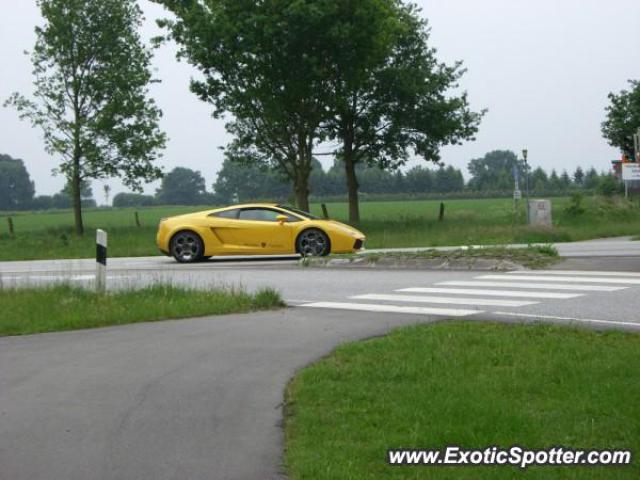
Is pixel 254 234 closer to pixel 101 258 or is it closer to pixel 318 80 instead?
pixel 101 258

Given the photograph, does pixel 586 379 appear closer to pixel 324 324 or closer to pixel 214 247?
pixel 324 324

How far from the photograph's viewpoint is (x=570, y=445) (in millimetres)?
5180

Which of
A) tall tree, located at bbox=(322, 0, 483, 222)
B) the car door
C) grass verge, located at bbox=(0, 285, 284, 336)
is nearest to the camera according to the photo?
grass verge, located at bbox=(0, 285, 284, 336)

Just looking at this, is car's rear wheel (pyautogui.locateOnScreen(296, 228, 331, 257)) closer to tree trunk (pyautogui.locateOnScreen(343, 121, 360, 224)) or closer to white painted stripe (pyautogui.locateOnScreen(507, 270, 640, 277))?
white painted stripe (pyautogui.locateOnScreen(507, 270, 640, 277))

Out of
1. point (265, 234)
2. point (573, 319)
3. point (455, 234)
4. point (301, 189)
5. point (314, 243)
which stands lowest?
point (573, 319)

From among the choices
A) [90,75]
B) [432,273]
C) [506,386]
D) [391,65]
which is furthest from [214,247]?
[90,75]

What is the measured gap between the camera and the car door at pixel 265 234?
19641 mm

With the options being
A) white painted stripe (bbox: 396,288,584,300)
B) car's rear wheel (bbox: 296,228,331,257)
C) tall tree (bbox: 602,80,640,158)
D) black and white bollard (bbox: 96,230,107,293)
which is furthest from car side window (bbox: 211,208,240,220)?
tall tree (bbox: 602,80,640,158)

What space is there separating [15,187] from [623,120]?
90.6 metres

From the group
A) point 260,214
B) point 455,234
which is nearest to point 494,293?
point 260,214

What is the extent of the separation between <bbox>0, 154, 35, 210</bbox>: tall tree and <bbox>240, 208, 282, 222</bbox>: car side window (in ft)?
345

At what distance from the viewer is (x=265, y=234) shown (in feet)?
64.6

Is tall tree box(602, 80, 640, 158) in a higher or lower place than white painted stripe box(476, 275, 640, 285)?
higher

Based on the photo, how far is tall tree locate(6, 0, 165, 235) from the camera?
4231 cm
